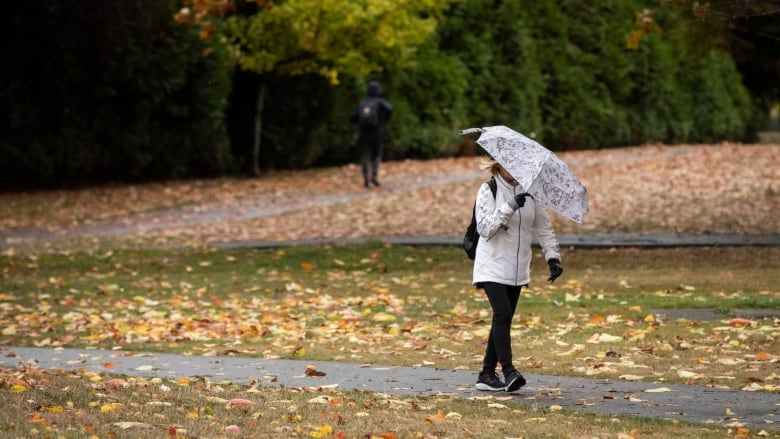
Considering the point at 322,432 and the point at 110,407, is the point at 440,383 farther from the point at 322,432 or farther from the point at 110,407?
the point at 110,407

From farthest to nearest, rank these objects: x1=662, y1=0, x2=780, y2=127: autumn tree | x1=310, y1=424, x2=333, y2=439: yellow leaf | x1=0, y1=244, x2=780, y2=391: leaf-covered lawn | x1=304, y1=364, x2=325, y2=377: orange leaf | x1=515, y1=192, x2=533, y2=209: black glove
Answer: x1=662, y1=0, x2=780, y2=127: autumn tree
x1=0, y1=244, x2=780, y2=391: leaf-covered lawn
x1=304, y1=364, x2=325, y2=377: orange leaf
x1=515, y1=192, x2=533, y2=209: black glove
x1=310, y1=424, x2=333, y2=439: yellow leaf

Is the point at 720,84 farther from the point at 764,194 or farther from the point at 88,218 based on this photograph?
the point at 88,218

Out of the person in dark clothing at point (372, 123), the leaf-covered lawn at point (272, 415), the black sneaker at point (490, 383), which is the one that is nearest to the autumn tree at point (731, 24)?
the black sneaker at point (490, 383)

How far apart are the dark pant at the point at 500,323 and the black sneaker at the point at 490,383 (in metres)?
0.04

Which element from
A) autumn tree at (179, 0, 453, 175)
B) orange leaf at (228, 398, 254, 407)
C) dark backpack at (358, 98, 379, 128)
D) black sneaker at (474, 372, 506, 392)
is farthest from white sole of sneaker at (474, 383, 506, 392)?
dark backpack at (358, 98, 379, 128)

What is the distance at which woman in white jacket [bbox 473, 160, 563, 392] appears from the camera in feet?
26.0

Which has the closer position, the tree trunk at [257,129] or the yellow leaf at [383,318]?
the yellow leaf at [383,318]

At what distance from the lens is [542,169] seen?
7.64 meters

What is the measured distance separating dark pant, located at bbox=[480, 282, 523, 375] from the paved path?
8.8 inches

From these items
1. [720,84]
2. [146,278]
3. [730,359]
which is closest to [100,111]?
[146,278]

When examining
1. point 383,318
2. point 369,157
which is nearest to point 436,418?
point 383,318

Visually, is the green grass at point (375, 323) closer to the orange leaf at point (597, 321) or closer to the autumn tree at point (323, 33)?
the orange leaf at point (597, 321)

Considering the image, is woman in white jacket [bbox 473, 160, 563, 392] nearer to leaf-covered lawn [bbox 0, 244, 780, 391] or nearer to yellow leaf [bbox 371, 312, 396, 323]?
leaf-covered lawn [bbox 0, 244, 780, 391]

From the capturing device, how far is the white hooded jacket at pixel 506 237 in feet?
26.1
